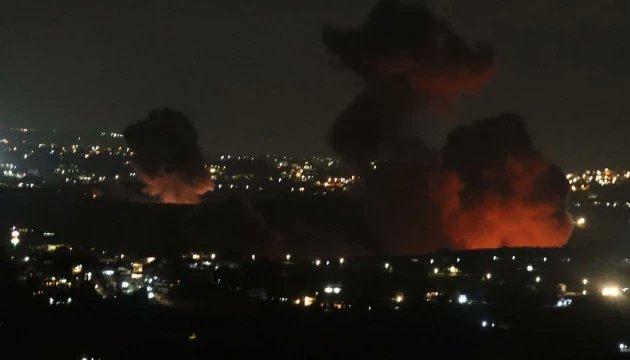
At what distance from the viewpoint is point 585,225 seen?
79.3 m

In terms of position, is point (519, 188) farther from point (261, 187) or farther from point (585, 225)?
point (261, 187)

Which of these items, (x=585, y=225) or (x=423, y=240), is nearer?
(x=423, y=240)

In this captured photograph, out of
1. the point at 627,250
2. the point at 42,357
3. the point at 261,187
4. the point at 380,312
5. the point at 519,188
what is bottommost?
the point at 42,357

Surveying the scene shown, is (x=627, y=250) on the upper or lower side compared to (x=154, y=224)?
lower

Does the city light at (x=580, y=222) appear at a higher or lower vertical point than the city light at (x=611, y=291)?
higher

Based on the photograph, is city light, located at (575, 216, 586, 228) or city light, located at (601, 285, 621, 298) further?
city light, located at (575, 216, 586, 228)

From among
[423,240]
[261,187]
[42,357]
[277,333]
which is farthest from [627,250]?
[261,187]

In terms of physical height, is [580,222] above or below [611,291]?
above

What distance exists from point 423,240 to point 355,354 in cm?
3229

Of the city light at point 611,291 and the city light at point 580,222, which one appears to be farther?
the city light at point 580,222

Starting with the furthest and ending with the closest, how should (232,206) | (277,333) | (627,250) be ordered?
1. (232,206)
2. (627,250)
3. (277,333)

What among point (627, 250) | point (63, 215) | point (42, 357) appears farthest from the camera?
point (63, 215)

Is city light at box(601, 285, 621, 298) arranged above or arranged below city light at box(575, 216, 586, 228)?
below

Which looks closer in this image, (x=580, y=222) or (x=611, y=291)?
(x=611, y=291)
